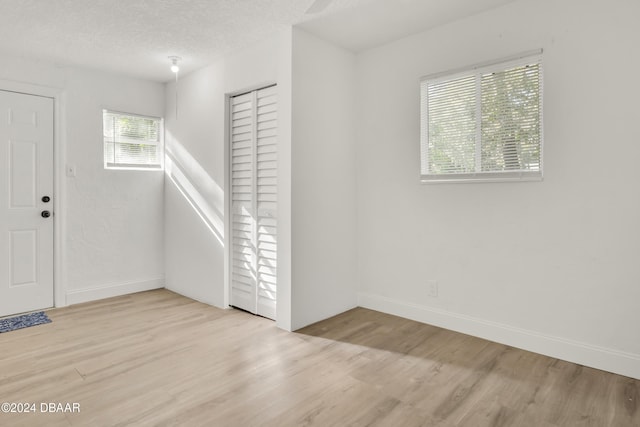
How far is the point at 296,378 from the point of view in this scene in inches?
92.7

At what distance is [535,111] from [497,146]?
332 millimetres

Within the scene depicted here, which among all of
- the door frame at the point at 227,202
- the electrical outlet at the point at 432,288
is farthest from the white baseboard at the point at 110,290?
the electrical outlet at the point at 432,288

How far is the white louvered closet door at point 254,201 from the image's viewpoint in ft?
11.2

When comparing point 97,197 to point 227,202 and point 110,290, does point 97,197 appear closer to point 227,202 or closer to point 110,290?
point 110,290

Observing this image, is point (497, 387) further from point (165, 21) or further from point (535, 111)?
point (165, 21)

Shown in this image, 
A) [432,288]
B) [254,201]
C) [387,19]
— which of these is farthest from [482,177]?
[254,201]

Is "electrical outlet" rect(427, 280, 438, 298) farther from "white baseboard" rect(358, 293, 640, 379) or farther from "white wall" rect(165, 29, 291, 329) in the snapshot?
"white wall" rect(165, 29, 291, 329)

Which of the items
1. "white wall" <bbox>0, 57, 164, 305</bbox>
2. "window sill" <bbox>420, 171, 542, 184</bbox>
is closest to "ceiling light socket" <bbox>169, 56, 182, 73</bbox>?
"white wall" <bbox>0, 57, 164, 305</bbox>

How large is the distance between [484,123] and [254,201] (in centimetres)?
207

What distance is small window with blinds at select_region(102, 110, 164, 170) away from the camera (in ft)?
14.0

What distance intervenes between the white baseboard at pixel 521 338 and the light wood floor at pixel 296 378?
74mm

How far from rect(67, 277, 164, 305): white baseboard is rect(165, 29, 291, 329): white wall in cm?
22

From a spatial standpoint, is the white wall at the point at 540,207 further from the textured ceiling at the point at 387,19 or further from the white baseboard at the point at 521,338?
the textured ceiling at the point at 387,19

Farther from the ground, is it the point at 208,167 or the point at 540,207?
the point at 208,167
